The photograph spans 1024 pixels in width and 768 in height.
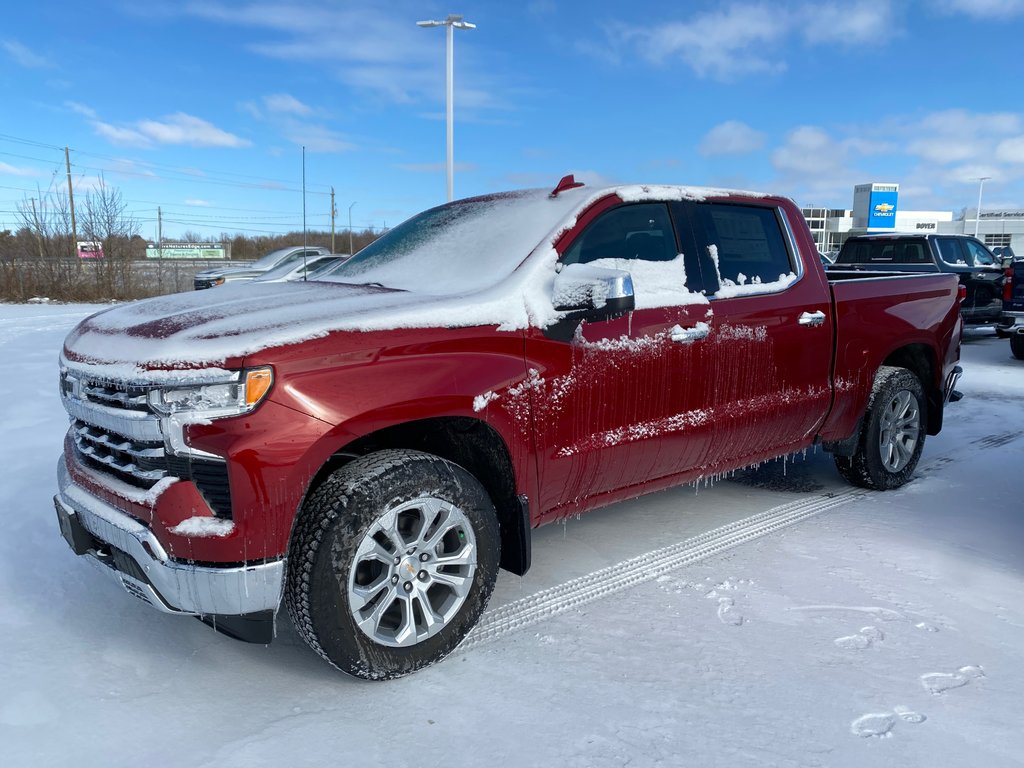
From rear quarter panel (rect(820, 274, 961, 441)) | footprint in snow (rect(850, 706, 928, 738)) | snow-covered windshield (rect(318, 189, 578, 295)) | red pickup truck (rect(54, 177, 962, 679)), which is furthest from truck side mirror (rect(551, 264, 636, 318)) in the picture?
rear quarter panel (rect(820, 274, 961, 441))

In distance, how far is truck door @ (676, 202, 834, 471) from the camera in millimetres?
3760

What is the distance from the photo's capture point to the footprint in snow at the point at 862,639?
295 centimetres

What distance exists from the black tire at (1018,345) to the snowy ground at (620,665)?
7.90 metres

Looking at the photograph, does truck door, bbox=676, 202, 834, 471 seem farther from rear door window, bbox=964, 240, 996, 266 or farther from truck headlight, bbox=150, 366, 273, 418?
rear door window, bbox=964, 240, 996, 266

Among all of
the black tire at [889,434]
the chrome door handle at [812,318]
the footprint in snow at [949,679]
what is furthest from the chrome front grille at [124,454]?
the black tire at [889,434]

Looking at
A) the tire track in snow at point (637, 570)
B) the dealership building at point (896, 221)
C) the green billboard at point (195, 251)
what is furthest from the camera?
the dealership building at point (896, 221)

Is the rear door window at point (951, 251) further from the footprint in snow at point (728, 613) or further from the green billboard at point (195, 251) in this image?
the green billboard at point (195, 251)

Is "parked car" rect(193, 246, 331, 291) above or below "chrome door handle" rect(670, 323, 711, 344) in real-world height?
above

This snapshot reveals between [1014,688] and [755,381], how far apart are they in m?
1.72

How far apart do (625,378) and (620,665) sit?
1.16 m

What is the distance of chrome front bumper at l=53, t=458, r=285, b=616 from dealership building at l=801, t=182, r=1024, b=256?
76979 millimetres

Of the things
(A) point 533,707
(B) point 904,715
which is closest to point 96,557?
(A) point 533,707

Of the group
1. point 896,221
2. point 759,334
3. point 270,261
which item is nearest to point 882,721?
point 759,334

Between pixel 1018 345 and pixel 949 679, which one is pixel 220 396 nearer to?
pixel 949 679
